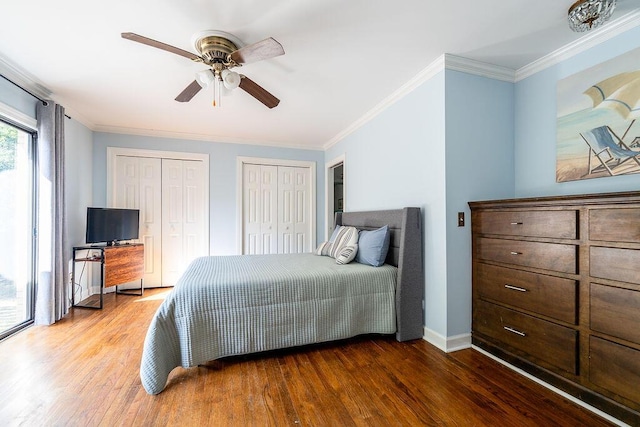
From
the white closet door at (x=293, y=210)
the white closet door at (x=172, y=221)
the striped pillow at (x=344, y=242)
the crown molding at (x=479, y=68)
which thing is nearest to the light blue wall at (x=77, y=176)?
the white closet door at (x=172, y=221)

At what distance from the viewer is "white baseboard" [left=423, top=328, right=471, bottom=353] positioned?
6.88 feet

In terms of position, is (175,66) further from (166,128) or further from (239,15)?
(166,128)

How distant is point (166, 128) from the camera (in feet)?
12.5

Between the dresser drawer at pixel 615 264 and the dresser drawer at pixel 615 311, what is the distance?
0.06 metres

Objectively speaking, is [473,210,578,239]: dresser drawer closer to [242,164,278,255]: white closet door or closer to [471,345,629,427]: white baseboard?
[471,345,629,427]: white baseboard

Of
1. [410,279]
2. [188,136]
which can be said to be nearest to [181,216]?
[188,136]

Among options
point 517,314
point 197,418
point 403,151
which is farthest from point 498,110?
point 197,418

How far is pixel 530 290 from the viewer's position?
5.82 feet

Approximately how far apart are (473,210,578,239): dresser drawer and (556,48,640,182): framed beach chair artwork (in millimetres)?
519

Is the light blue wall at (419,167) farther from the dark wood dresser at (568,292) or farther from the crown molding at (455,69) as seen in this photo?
the dark wood dresser at (568,292)

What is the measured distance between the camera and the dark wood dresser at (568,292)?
52.7 inches

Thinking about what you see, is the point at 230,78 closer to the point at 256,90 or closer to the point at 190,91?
the point at 256,90

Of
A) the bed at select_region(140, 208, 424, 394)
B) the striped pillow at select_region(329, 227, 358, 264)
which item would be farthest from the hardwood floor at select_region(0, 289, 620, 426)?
the striped pillow at select_region(329, 227, 358, 264)

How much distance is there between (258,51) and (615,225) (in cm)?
227
